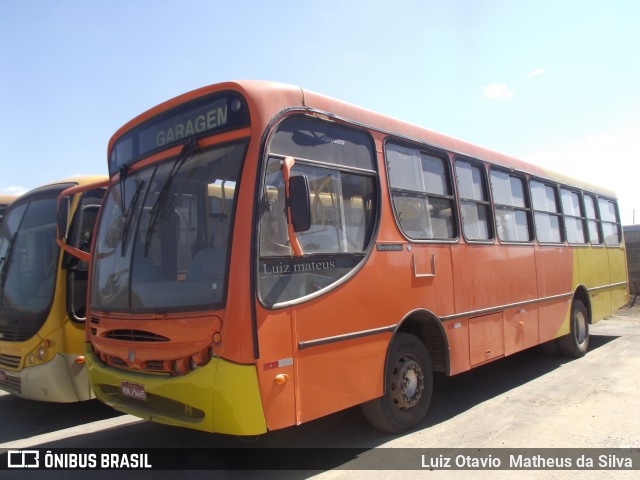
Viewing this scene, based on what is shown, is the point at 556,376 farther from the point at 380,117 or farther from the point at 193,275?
the point at 193,275

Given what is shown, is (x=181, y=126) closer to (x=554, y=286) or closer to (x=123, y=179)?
(x=123, y=179)

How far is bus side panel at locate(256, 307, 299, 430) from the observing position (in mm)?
3422

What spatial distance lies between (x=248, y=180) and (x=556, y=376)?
6133 millimetres

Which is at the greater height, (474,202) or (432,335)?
(474,202)

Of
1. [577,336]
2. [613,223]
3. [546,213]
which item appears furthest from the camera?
[613,223]

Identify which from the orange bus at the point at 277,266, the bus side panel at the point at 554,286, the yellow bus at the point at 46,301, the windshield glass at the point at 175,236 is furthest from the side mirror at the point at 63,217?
the bus side panel at the point at 554,286

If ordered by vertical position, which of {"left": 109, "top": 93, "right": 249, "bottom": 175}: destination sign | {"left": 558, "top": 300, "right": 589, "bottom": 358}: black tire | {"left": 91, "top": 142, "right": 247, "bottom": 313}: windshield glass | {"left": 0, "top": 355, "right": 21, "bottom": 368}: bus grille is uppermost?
{"left": 109, "top": 93, "right": 249, "bottom": 175}: destination sign

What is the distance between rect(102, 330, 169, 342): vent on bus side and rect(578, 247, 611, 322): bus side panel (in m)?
7.97

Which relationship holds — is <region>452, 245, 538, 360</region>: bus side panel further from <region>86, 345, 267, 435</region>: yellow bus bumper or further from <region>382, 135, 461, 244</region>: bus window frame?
<region>86, 345, 267, 435</region>: yellow bus bumper

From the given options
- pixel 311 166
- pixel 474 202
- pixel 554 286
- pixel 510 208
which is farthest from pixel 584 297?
pixel 311 166

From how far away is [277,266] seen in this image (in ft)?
12.0

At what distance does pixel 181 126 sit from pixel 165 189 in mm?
564

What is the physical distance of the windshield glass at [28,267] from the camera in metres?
5.77

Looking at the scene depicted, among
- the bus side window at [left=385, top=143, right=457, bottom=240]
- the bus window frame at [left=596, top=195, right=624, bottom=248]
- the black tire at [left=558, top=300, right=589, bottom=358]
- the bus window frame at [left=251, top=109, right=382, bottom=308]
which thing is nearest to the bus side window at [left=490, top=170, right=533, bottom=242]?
the bus side window at [left=385, top=143, right=457, bottom=240]
